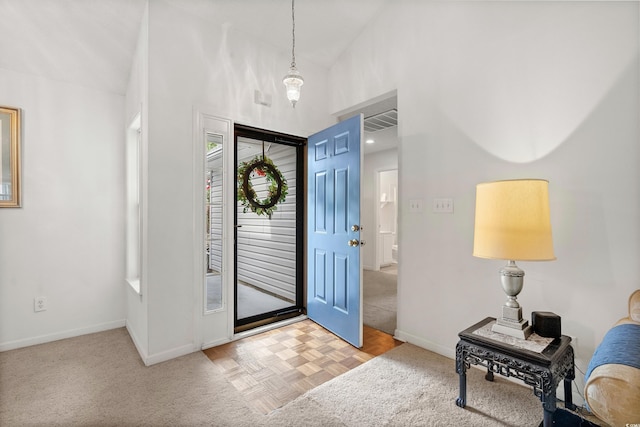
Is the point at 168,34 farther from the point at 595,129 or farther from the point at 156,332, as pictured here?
the point at 595,129

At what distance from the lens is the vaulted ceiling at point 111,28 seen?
222 cm

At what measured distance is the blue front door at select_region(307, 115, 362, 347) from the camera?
2.62 m

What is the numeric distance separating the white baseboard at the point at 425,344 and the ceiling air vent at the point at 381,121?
2631mm

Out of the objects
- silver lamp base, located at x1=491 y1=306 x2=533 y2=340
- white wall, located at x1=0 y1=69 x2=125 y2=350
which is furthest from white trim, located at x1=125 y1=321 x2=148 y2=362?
silver lamp base, located at x1=491 y1=306 x2=533 y2=340

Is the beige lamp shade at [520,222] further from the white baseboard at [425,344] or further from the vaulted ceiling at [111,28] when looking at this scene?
the vaulted ceiling at [111,28]

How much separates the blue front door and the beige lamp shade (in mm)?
1135

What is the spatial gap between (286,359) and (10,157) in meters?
2.81

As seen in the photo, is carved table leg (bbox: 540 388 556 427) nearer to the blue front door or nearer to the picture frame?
the blue front door

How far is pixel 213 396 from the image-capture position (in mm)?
1900

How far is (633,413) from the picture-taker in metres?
0.90

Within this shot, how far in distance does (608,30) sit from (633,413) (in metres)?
1.92

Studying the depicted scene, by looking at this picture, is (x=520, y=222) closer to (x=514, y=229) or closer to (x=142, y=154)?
(x=514, y=229)

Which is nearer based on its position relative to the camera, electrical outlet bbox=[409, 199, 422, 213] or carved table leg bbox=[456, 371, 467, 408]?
carved table leg bbox=[456, 371, 467, 408]

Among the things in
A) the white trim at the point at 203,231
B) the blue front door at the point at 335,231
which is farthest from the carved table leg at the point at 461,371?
the white trim at the point at 203,231
